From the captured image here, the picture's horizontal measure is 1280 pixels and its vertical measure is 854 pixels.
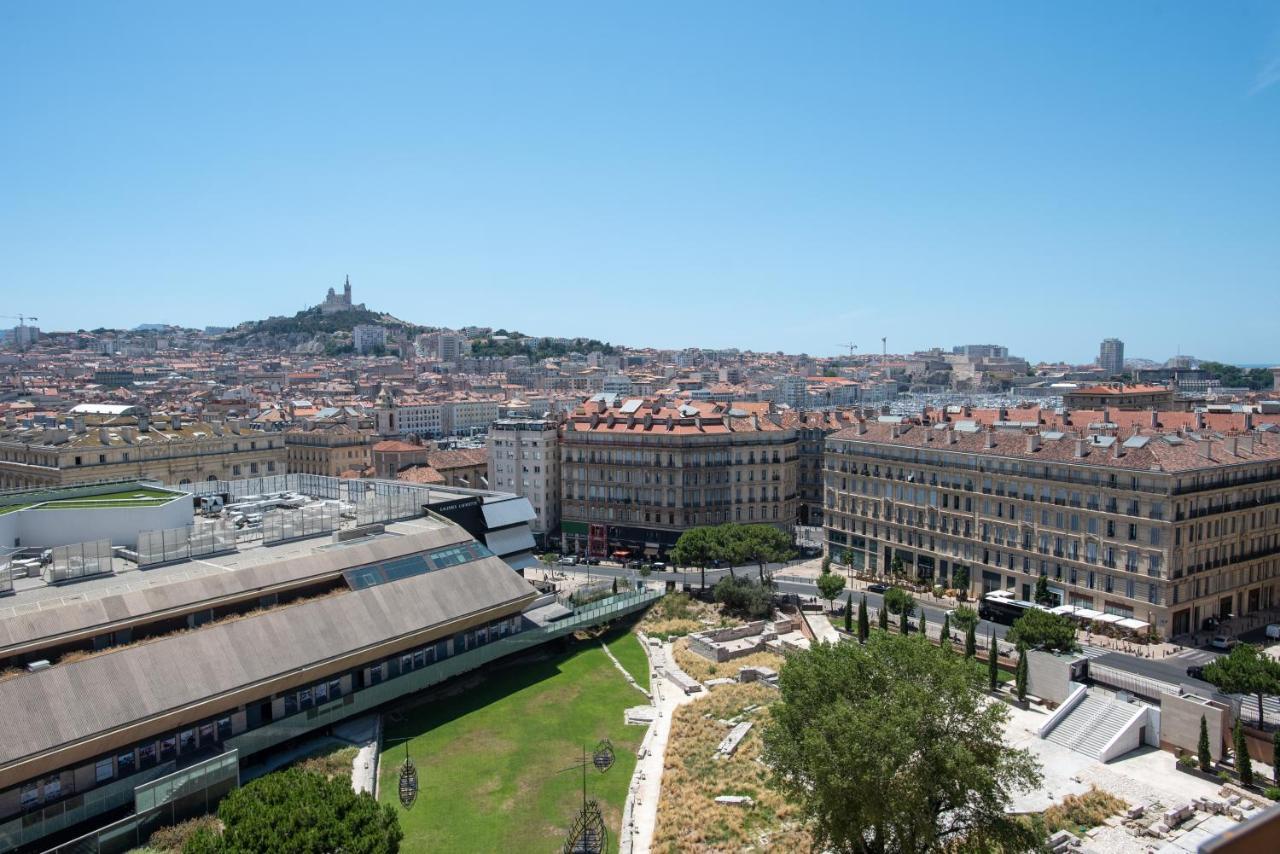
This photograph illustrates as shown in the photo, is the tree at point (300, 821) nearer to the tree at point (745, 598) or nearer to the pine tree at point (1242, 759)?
the pine tree at point (1242, 759)

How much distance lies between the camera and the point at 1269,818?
5863 mm

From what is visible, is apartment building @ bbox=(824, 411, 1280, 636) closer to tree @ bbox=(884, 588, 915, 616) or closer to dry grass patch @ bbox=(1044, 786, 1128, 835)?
tree @ bbox=(884, 588, 915, 616)

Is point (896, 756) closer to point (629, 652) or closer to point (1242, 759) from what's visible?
point (1242, 759)

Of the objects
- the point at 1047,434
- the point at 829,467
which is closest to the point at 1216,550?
the point at 1047,434

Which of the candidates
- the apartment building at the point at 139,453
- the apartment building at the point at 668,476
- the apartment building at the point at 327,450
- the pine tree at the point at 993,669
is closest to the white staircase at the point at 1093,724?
the pine tree at the point at 993,669

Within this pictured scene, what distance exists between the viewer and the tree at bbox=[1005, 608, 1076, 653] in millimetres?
49812

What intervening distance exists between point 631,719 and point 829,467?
133 ft

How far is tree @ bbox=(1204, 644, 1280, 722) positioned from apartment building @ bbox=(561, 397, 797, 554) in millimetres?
47383

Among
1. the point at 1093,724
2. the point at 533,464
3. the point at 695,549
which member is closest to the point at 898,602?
the point at 1093,724

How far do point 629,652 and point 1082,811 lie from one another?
3016cm

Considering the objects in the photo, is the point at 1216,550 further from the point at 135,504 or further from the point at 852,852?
the point at 135,504

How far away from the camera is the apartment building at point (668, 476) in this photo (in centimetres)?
8556

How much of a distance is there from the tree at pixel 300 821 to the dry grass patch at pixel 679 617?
35870mm

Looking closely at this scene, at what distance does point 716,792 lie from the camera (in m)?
39.7
